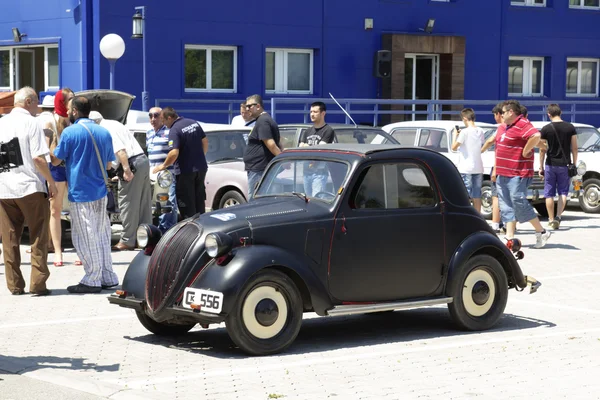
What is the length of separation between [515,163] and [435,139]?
4588 millimetres

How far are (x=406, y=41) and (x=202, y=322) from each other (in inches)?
861

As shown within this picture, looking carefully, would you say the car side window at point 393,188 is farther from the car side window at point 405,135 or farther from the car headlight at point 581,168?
the car headlight at point 581,168

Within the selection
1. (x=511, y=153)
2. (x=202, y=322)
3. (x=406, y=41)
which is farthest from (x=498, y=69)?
(x=202, y=322)

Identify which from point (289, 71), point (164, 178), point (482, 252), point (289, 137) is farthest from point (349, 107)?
point (482, 252)

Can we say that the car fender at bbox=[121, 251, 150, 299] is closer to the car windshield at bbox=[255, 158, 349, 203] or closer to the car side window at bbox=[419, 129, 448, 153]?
the car windshield at bbox=[255, 158, 349, 203]

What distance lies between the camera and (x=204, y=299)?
320 inches

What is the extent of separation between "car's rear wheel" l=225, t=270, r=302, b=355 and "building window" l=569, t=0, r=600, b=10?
27.1m

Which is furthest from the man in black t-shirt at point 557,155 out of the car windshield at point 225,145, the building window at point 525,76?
the building window at point 525,76

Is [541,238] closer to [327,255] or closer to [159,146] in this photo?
[159,146]

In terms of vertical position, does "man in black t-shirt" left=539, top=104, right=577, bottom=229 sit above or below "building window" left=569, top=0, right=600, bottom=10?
below

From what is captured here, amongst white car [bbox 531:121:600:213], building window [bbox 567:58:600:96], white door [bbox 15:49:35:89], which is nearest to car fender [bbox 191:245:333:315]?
white car [bbox 531:121:600:213]

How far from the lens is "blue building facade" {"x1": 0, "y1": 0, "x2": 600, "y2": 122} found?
976 inches

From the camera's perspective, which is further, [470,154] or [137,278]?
[470,154]

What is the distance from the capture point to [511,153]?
49.2ft
